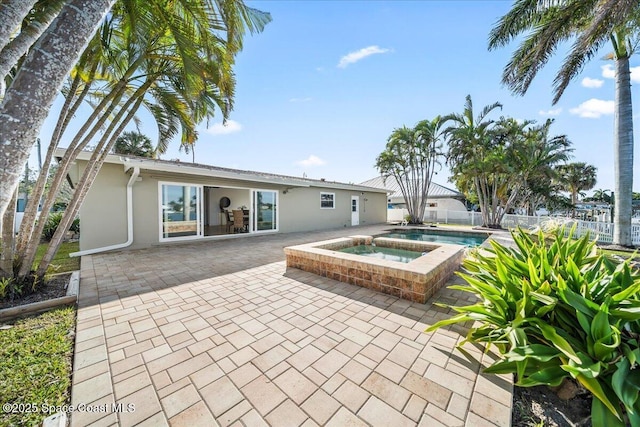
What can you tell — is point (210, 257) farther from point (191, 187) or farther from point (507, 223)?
point (507, 223)

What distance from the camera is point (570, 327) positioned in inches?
77.8

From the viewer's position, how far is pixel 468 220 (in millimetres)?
19094

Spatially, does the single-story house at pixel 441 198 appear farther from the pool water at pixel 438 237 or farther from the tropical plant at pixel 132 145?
the tropical plant at pixel 132 145

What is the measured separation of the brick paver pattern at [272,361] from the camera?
172cm

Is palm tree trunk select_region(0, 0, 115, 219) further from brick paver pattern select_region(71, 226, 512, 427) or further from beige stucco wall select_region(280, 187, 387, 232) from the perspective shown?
beige stucco wall select_region(280, 187, 387, 232)

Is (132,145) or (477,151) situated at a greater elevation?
(132,145)

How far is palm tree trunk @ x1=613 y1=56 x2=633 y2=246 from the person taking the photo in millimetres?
7707

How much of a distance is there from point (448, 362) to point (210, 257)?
19.9 feet

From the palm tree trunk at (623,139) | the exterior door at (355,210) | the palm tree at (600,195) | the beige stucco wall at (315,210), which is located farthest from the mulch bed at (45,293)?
the palm tree at (600,195)

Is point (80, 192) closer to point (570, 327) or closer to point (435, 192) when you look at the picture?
point (570, 327)

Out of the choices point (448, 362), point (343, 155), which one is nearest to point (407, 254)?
point (448, 362)

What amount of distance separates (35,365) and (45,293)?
2.50 metres

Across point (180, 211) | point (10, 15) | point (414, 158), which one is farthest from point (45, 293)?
point (414, 158)

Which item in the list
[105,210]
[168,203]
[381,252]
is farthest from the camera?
[168,203]
